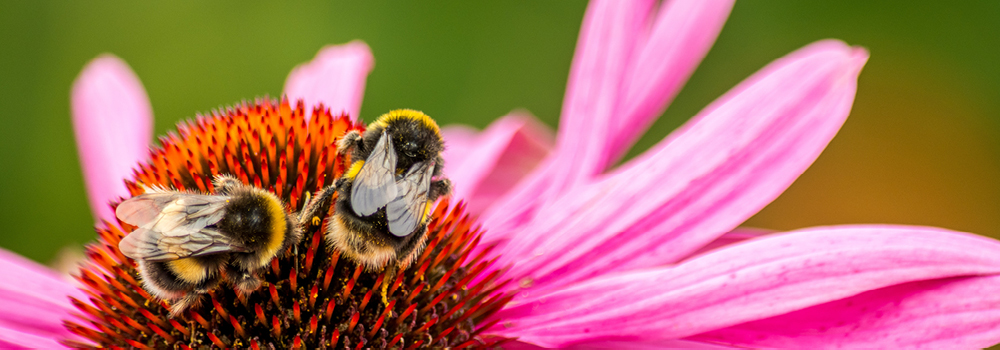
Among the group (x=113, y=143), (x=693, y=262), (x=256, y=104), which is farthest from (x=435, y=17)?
(x=693, y=262)

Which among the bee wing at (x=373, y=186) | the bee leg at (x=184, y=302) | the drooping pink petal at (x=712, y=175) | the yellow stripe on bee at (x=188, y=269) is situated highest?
the drooping pink petal at (x=712, y=175)

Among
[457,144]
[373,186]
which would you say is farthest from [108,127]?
[373,186]

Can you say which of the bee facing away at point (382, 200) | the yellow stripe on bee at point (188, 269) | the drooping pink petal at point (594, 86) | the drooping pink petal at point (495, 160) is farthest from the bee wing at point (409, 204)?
the drooping pink petal at point (495, 160)

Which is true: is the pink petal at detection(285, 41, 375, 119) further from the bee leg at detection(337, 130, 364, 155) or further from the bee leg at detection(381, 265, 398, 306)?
the bee leg at detection(381, 265, 398, 306)

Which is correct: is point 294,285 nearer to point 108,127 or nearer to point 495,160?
point 495,160

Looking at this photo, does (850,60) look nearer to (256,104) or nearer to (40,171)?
(256,104)

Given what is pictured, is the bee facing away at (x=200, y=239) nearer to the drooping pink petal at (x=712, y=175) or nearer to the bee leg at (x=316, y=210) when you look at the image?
the bee leg at (x=316, y=210)
